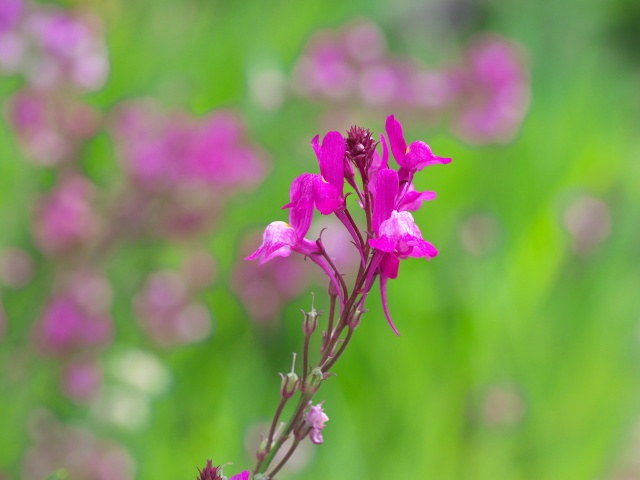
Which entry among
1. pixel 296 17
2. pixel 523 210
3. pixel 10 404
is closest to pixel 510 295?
pixel 523 210

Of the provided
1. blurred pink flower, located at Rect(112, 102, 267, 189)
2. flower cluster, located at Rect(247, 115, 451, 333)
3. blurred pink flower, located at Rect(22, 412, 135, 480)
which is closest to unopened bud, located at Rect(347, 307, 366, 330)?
flower cluster, located at Rect(247, 115, 451, 333)

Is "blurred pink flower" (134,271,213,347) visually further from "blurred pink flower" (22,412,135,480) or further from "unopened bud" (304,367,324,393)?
"unopened bud" (304,367,324,393)

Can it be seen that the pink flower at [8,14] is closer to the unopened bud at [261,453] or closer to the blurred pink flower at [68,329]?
the blurred pink flower at [68,329]

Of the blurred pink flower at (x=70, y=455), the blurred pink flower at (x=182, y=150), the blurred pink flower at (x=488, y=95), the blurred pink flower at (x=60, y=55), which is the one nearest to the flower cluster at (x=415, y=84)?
the blurred pink flower at (x=488, y=95)

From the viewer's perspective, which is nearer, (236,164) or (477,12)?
(236,164)

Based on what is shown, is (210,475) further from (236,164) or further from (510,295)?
(510,295)

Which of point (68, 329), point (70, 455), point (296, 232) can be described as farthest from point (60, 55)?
point (296, 232)
